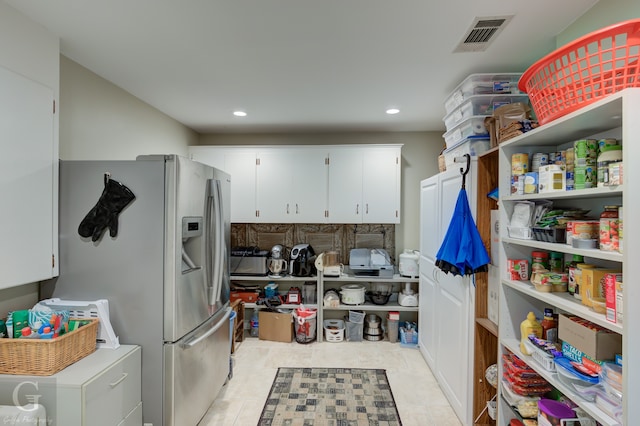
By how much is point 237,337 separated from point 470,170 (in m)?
3.07

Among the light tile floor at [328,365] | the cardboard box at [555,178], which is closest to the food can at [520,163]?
the cardboard box at [555,178]

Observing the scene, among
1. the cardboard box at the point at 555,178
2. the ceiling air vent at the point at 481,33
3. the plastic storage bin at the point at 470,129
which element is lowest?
the cardboard box at the point at 555,178

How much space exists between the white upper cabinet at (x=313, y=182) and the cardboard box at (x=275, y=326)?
1125mm

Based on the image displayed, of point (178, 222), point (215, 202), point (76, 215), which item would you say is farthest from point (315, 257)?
point (76, 215)

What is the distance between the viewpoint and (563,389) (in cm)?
124

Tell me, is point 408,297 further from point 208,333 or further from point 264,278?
point 208,333

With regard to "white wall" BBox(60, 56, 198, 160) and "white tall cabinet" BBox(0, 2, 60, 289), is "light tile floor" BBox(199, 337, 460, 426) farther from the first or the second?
"white wall" BBox(60, 56, 198, 160)

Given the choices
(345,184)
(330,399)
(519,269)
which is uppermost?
(345,184)

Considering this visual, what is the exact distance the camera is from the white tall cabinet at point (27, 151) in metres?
1.56

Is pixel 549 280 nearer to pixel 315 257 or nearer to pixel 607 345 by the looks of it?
pixel 607 345

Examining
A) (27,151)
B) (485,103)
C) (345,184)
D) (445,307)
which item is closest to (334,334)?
(445,307)

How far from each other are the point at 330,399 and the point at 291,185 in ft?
7.51

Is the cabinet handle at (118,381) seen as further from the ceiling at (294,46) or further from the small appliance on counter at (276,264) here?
the small appliance on counter at (276,264)

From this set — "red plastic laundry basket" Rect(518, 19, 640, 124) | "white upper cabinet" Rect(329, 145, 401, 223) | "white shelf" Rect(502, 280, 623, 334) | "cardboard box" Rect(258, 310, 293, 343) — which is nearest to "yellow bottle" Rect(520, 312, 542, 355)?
"white shelf" Rect(502, 280, 623, 334)
